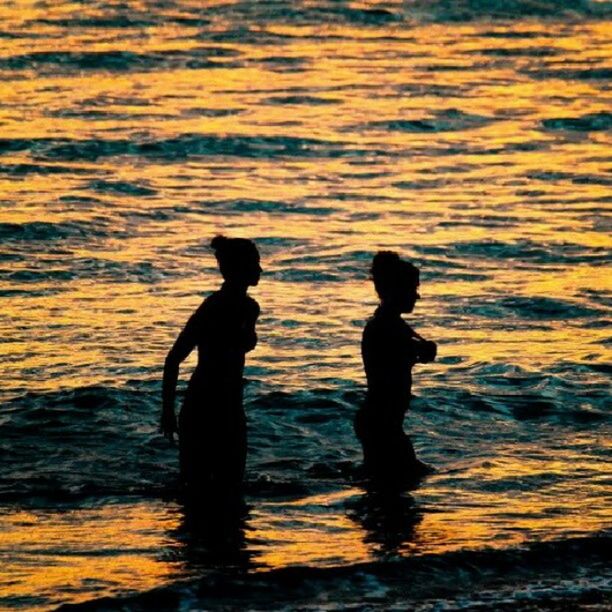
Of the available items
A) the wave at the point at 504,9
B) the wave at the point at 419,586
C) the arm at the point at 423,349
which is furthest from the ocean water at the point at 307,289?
the arm at the point at 423,349

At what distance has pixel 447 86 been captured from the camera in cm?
3164

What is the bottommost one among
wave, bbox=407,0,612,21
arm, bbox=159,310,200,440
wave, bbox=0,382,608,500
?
wave, bbox=0,382,608,500

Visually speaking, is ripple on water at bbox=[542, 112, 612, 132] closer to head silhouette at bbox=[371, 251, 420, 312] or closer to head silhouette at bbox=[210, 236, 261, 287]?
head silhouette at bbox=[371, 251, 420, 312]

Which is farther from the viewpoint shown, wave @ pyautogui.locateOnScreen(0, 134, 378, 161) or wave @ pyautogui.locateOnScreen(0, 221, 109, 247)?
wave @ pyautogui.locateOnScreen(0, 134, 378, 161)

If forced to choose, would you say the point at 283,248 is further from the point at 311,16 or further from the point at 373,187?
the point at 311,16

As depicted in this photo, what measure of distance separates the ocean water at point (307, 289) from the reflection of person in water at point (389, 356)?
39 centimetres

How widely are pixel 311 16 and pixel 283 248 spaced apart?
2089cm

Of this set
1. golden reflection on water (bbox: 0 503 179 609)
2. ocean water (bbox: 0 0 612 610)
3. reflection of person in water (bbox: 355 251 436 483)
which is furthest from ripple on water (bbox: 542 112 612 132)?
golden reflection on water (bbox: 0 503 179 609)

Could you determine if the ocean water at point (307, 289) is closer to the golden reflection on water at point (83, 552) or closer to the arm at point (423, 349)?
the golden reflection on water at point (83, 552)

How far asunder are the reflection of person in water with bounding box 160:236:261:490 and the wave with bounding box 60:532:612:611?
3.34 feet

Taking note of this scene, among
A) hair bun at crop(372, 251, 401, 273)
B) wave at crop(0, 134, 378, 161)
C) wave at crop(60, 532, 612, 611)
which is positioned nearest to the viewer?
wave at crop(60, 532, 612, 611)

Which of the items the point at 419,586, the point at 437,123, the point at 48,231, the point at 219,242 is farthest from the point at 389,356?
the point at 437,123

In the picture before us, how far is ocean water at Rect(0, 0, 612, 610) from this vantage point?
8.89 meters

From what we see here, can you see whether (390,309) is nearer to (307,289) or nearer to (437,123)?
(307,289)
